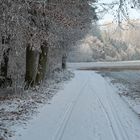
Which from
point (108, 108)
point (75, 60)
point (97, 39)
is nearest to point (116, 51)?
point (97, 39)

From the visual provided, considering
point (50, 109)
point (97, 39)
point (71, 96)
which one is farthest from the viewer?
point (97, 39)

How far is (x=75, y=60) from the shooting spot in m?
80.6

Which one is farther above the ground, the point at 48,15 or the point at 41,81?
the point at 48,15

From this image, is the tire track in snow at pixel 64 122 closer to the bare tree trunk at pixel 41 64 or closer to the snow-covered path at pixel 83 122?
the snow-covered path at pixel 83 122

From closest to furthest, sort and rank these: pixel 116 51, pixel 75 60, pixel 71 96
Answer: pixel 71 96
pixel 75 60
pixel 116 51

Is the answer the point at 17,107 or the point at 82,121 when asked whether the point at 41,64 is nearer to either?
the point at 17,107

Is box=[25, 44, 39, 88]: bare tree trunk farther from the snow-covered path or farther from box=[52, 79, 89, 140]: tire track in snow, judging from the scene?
box=[52, 79, 89, 140]: tire track in snow

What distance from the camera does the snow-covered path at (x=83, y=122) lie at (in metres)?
9.98

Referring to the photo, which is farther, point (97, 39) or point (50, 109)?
point (97, 39)

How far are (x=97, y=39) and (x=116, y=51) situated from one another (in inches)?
545

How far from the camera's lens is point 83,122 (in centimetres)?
1177

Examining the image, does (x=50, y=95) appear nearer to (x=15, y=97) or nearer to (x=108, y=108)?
(x=15, y=97)

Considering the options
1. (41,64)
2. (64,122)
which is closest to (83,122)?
(64,122)

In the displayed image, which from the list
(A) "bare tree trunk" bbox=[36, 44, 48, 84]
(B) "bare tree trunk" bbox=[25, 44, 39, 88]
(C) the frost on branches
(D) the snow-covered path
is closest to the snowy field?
(D) the snow-covered path
